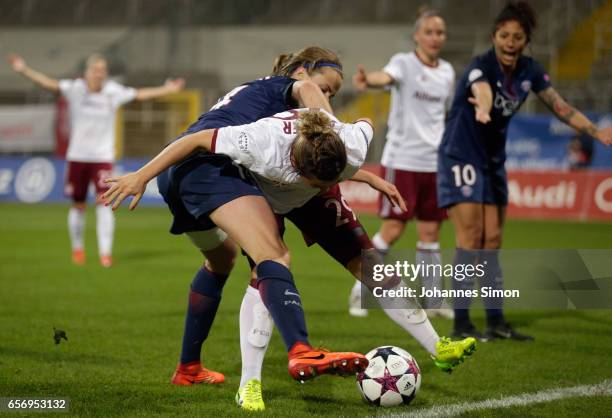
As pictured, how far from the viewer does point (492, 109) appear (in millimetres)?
7293

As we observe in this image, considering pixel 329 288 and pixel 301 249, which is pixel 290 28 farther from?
pixel 329 288

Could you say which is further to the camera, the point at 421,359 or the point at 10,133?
the point at 10,133

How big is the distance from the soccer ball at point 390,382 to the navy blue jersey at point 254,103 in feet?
4.84

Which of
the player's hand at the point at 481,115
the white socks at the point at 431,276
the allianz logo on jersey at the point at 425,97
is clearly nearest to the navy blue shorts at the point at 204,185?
the player's hand at the point at 481,115

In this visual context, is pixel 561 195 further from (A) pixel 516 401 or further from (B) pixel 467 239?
(A) pixel 516 401

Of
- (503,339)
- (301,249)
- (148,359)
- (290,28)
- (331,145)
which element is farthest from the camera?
(290,28)

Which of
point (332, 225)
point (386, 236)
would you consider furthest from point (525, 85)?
point (332, 225)

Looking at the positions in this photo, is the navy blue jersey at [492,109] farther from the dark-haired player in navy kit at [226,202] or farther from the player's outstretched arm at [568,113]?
the dark-haired player in navy kit at [226,202]

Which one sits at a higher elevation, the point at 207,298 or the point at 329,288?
the point at 207,298

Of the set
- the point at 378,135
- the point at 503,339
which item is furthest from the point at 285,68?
the point at 378,135

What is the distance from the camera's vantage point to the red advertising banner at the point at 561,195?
63.7ft

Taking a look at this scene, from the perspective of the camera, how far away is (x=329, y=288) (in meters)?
10.6

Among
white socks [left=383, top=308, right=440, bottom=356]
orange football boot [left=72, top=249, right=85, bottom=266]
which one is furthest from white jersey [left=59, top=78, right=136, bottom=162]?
white socks [left=383, top=308, right=440, bottom=356]

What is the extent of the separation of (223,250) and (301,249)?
9.36m
